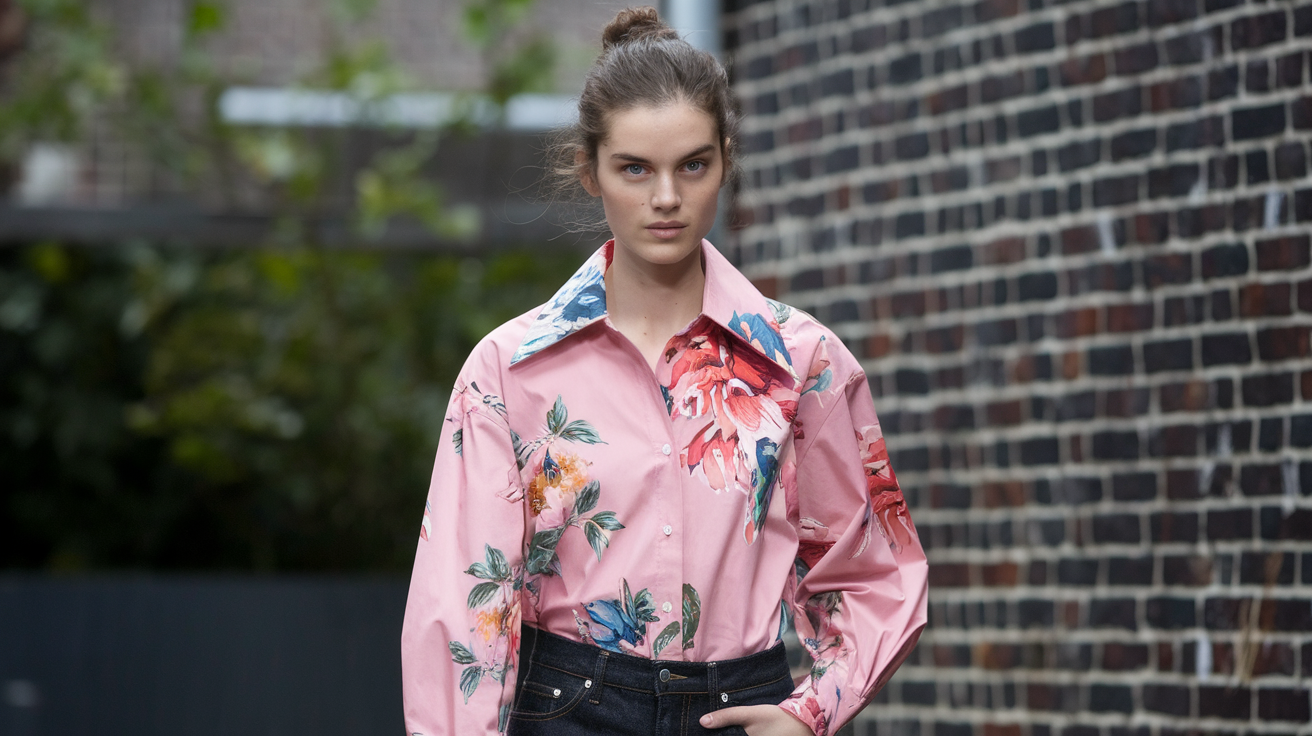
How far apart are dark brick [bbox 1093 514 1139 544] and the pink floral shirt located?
67.6 inches

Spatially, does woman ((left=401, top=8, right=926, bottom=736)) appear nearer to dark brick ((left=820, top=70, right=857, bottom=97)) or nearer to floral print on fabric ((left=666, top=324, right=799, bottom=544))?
floral print on fabric ((left=666, top=324, right=799, bottom=544))

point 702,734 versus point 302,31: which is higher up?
point 302,31

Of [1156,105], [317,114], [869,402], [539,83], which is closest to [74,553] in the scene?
[317,114]

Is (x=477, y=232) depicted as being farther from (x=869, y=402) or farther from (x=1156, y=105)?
(x=869, y=402)

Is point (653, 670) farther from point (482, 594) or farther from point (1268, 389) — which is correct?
point (1268, 389)

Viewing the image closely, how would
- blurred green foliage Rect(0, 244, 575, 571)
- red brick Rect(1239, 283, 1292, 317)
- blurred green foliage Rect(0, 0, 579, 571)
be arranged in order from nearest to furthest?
red brick Rect(1239, 283, 1292, 317) < blurred green foliage Rect(0, 0, 579, 571) < blurred green foliage Rect(0, 244, 575, 571)

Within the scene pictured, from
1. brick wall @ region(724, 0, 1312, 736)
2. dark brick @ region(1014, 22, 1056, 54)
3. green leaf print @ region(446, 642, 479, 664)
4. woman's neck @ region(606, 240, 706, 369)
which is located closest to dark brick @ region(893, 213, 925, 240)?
brick wall @ region(724, 0, 1312, 736)

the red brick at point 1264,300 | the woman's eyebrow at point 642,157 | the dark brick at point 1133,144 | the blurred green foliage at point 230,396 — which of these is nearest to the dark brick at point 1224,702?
the red brick at point 1264,300

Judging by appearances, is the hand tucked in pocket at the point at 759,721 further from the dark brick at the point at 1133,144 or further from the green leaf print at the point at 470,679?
the dark brick at the point at 1133,144

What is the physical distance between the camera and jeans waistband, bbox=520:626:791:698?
6.68ft

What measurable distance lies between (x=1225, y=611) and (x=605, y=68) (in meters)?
2.19

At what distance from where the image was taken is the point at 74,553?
829 cm

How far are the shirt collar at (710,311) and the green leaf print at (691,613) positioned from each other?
345mm

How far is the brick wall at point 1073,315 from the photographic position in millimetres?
3479
